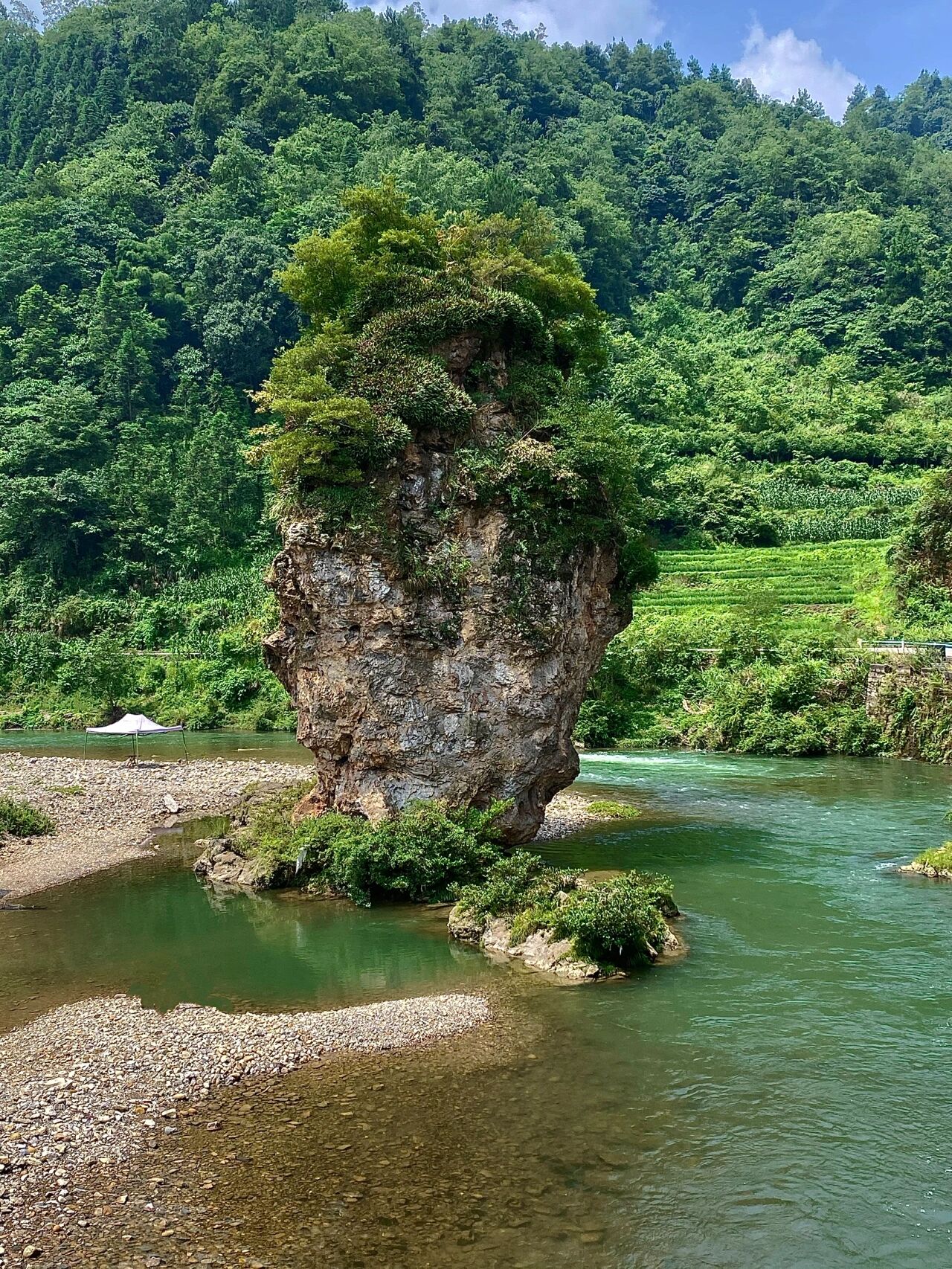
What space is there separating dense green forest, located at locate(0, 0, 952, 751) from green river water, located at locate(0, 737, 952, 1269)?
11314 mm

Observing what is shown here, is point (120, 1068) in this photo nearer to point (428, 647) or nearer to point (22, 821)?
point (428, 647)

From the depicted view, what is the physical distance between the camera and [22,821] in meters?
26.3

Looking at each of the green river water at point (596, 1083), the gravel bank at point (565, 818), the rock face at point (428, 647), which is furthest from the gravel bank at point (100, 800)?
the gravel bank at point (565, 818)

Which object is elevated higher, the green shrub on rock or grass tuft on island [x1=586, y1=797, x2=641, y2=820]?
the green shrub on rock

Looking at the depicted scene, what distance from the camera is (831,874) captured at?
21828mm

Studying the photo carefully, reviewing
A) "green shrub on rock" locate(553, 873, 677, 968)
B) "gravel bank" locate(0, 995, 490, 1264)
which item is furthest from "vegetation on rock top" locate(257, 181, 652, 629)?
"gravel bank" locate(0, 995, 490, 1264)

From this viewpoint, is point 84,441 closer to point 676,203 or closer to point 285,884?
point 285,884

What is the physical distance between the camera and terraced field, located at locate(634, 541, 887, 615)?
53.9 m

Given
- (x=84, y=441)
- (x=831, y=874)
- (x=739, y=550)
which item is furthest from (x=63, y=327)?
(x=831, y=874)

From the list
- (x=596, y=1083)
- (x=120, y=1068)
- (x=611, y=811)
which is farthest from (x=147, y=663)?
(x=596, y=1083)

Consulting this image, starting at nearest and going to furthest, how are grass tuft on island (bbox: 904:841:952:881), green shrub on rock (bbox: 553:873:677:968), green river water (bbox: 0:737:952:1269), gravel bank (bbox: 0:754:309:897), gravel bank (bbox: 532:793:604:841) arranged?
green river water (bbox: 0:737:952:1269) < green shrub on rock (bbox: 553:873:677:968) < grass tuft on island (bbox: 904:841:952:881) < gravel bank (bbox: 0:754:309:897) < gravel bank (bbox: 532:793:604:841)

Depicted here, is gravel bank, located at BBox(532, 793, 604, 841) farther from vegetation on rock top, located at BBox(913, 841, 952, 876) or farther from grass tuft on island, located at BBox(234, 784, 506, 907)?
vegetation on rock top, located at BBox(913, 841, 952, 876)

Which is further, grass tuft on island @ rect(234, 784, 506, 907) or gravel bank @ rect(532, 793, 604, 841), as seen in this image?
gravel bank @ rect(532, 793, 604, 841)

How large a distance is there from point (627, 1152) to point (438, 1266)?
262 centimetres
